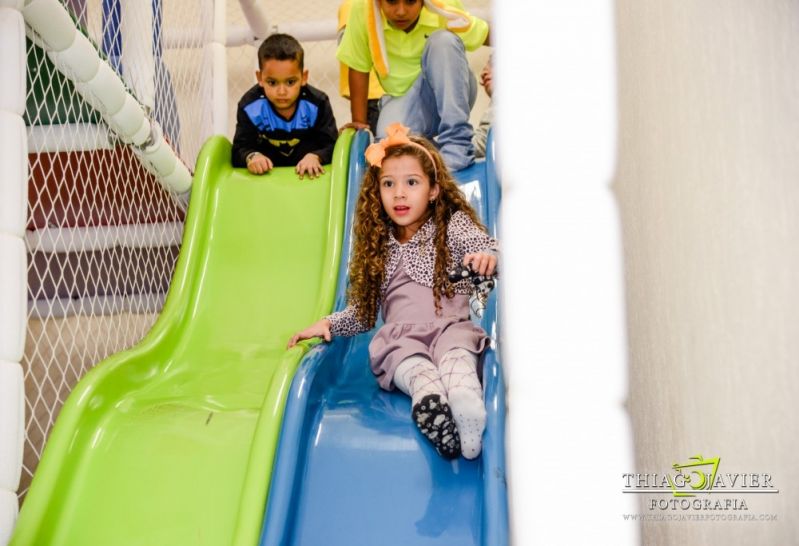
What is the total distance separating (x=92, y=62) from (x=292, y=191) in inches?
22.6

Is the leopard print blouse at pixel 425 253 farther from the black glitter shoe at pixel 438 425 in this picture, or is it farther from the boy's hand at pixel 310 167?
the boy's hand at pixel 310 167

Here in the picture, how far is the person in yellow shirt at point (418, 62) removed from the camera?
5.86 ft

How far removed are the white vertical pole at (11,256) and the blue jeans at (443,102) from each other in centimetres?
93

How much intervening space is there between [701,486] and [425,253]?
880 mm

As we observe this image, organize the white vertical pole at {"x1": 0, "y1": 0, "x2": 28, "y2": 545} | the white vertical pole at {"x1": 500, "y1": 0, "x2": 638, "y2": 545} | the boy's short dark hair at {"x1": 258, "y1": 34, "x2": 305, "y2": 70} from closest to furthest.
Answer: the white vertical pole at {"x1": 500, "y1": 0, "x2": 638, "y2": 545}
the white vertical pole at {"x1": 0, "y1": 0, "x2": 28, "y2": 545}
the boy's short dark hair at {"x1": 258, "y1": 34, "x2": 305, "y2": 70}

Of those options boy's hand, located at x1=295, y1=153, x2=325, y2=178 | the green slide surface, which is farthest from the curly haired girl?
boy's hand, located at x1=295, y1=153, x2=325, y2=178

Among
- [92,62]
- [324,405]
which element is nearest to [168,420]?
[324,405]

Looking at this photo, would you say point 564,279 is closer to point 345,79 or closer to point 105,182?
point 105,182

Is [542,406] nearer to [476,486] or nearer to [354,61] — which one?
[476,486]

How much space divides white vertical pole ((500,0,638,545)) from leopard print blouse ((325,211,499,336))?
3.09 feet

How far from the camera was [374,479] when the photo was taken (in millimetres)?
1036

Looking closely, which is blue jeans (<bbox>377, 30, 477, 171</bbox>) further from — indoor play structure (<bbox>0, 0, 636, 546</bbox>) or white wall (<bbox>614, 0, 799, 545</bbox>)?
white wall (<bbox>614, 0, 799, 545</bbox>)

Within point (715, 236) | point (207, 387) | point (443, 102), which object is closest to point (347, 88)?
point (443, 102)

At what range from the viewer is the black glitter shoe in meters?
1.02
